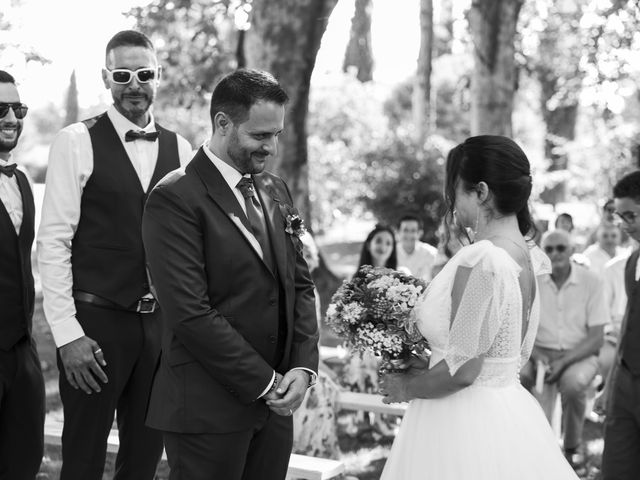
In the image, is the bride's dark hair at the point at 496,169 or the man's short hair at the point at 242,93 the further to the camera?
the bride's dark hair at the point at 496,169

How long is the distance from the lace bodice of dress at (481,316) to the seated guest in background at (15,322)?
2.01m

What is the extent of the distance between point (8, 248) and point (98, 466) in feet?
3.83

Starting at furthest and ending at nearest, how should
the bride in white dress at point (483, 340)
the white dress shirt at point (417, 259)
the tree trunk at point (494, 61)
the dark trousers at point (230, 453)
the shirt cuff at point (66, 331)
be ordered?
the tree trunk at point (494, 61)
the white dress shirt at point (417, 259)
the shirt cuff at point (66, 331)
the bride in white dress at point (483, 340)
the dark trousers at point (230, 453)

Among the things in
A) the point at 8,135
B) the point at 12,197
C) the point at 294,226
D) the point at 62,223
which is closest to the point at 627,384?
the point at 294,226

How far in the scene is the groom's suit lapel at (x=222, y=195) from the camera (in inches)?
137

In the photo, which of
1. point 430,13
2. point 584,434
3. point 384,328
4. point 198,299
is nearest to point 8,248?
point 198,299

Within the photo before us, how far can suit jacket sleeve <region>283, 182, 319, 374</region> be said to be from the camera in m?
3.67

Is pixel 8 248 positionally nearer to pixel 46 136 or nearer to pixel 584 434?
pixel 584 434

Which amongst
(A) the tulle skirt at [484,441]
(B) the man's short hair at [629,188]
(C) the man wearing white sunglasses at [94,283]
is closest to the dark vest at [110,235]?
(C) the man wearing white sunglasses at [94,283]

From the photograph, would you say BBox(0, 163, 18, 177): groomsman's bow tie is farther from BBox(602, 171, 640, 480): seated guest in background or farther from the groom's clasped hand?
BBox(602, 171, 640, 480): seated guest in background

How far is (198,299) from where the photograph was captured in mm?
3336

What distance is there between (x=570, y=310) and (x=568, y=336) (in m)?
0.25

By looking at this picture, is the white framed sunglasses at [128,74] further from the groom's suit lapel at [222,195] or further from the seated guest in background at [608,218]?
the seated guest in background at [608,218]

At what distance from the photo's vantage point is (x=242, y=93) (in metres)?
3.47
